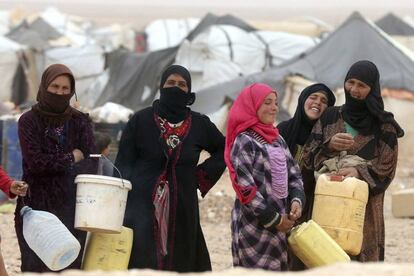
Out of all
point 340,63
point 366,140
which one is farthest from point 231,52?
point 366,140

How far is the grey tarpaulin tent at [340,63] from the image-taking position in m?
18.1

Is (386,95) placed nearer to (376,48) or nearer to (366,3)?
(376,48)

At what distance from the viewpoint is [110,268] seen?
18.4 ft

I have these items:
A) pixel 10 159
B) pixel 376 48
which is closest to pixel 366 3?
pixel 376 48

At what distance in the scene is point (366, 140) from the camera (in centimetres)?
609

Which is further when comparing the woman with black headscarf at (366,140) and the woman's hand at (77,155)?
the woman with black headscarf at (366,140)

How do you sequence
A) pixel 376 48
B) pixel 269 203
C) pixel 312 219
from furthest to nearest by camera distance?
pixel 376 48 → pixel 312 219 → pixel 269 203

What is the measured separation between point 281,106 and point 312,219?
1178 cm

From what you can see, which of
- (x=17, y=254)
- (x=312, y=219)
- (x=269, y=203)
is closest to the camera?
(x=269, y=203)

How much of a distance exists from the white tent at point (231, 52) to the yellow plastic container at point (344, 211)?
49.2 ft

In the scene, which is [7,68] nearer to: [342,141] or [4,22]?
[4,22]

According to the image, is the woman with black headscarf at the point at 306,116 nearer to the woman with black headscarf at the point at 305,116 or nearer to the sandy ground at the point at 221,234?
the woman with black headscarf at the point at 305,116

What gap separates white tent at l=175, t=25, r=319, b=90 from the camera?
69.8 feet

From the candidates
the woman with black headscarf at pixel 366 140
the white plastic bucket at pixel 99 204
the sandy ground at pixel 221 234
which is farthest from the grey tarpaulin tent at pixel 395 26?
the white plastic bucket at pixel 99 204
